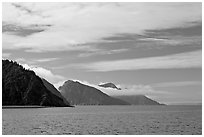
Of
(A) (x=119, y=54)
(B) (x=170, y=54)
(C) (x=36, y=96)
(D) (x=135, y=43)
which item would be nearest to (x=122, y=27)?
(D) (x=135, y=43)

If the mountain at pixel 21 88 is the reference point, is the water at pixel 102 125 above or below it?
below

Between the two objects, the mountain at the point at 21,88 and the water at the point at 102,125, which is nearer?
the water at the point at 102,125

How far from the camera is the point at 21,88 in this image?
133 metres

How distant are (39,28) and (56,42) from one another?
2.53m

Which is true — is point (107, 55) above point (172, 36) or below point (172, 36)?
below

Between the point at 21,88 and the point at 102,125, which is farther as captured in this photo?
the point at 21,88

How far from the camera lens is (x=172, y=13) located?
1120 inches

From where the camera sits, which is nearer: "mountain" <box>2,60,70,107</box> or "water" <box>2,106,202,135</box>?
"water" <box>2,106,202,135</box>

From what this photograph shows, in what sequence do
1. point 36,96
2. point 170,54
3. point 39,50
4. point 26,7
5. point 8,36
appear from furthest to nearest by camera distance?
point 36,96 < point 170,54 < point 39,50 < point 8,36 < point 26,7

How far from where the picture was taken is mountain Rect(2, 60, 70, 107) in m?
129

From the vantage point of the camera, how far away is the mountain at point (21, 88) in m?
129

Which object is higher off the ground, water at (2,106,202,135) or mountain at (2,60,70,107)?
mountain at (2,60,70,107)

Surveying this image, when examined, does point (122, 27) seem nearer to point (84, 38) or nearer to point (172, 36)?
point (84, 38)

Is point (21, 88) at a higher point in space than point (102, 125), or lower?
higher
